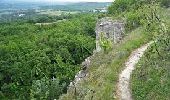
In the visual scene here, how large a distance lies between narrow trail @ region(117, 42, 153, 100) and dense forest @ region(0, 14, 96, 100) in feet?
91.2

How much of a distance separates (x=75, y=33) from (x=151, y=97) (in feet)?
192

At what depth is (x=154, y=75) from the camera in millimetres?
17750

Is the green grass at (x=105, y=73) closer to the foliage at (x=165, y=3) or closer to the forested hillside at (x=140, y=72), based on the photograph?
the forested hillside at (x=140, y=72)

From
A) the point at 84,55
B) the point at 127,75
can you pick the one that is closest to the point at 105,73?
the point at 127,75

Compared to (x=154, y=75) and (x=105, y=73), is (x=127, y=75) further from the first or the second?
(x=154, y=75)

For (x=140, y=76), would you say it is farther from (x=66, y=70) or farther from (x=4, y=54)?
(x=4, y=54)

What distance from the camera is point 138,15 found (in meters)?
30.8

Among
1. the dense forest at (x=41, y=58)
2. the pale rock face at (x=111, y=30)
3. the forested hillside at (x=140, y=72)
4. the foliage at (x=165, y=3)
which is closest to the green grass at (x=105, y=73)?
the forested hillside at (x=140, y=72)

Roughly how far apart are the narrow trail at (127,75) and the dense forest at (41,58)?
27786mm

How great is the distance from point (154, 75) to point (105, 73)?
2.75 m

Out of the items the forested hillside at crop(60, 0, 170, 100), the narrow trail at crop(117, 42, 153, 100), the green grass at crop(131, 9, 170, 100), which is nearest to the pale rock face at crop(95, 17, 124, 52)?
the narrow trail at crop(117, 42, 153, 100)

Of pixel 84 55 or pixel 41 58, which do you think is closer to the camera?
pixel 41 58

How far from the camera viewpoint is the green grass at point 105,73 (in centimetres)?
1750

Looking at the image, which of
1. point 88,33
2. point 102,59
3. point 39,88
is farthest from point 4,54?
point 102,59
